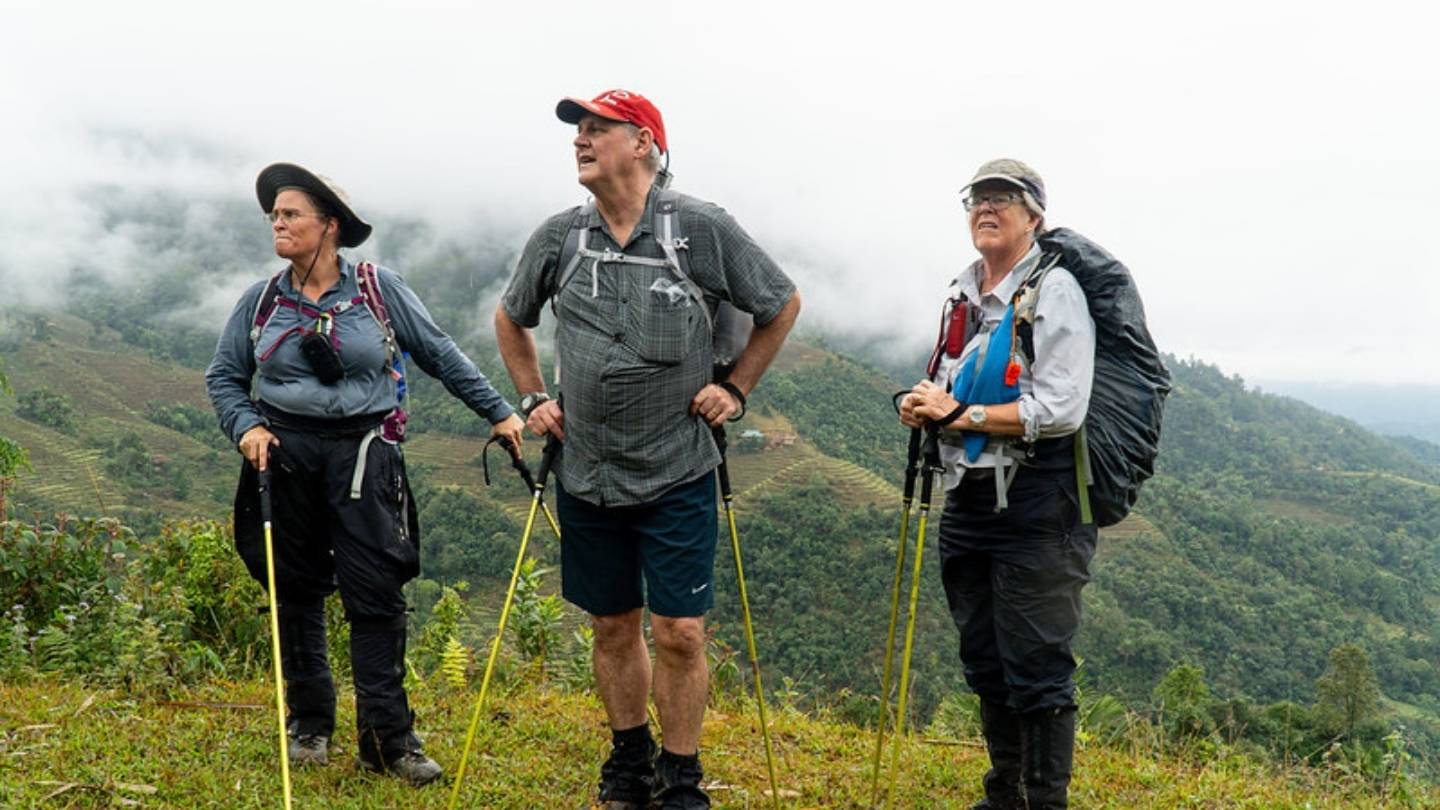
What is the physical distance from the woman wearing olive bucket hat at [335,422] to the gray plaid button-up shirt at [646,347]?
24.5 inches

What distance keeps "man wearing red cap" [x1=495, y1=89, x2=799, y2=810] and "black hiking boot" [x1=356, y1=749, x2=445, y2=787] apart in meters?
0.77

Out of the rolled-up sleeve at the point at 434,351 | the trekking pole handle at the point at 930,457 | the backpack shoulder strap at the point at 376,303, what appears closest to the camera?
the trekking pole handle at the point at 930,457

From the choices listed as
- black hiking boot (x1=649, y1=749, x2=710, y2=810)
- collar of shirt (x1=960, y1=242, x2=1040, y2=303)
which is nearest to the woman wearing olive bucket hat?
black hiking boot (x1=649, y1=749, x2=710, y2=810)

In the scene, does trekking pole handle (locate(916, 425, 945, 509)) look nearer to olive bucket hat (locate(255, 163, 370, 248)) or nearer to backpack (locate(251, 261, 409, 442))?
backpack (locate(251, 261, 409, 442))

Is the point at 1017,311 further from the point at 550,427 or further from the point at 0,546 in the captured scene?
the point at 0,546

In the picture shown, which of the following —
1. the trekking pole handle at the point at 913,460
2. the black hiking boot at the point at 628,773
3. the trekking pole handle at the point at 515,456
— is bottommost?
the black hiking boot at the point at 628,773

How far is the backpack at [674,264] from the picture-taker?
3.40 m

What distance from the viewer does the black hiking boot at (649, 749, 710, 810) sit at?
353cm

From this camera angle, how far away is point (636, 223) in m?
3.47

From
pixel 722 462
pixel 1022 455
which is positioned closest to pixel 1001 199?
pixel 1022 455

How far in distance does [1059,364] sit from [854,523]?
71069mm

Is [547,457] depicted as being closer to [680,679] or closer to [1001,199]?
[680,679]

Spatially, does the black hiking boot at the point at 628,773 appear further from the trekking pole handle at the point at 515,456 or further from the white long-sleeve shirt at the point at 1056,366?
the white long-sleeve shirt at the point at 1056,366

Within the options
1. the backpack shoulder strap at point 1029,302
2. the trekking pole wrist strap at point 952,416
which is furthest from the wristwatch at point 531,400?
the backpack shoulder strap at point 1029,302
